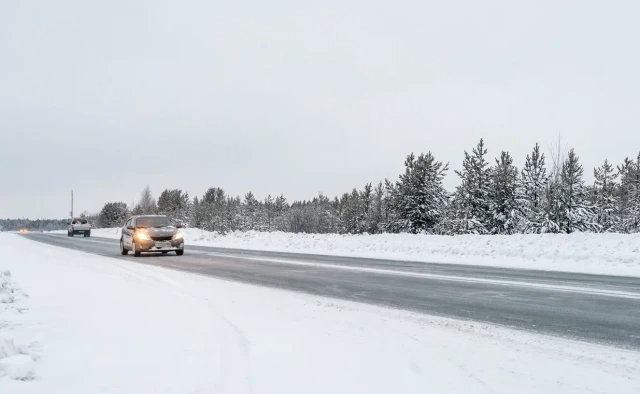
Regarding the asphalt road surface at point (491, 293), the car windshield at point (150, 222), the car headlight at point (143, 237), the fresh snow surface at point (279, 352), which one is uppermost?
the car windshield at point (150, 222)

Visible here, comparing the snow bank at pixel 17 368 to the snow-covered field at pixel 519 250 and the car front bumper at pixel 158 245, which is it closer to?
the snow-covered field at pixel 519 250

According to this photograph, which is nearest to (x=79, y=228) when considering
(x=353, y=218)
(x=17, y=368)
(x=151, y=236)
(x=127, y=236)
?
(x=127, y=236)

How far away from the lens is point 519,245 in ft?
68.5

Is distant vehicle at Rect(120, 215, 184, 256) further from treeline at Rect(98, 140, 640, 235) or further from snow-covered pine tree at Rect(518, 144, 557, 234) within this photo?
snow-covered pine tree at Rect(518, 144, 557, 234)

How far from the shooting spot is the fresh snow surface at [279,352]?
13.3 feet

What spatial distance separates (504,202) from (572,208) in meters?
9.67

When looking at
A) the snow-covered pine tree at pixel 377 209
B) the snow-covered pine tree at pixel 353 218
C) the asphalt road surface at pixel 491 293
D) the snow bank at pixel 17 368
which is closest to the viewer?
the snow bank at pixel 17 368

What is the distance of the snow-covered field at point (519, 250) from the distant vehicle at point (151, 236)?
325 inches

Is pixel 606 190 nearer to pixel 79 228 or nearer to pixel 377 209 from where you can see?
pixel 377 209

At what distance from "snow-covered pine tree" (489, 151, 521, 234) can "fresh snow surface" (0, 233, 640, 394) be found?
49696mm

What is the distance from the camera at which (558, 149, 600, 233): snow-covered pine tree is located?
140 feet

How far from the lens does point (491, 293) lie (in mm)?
9734

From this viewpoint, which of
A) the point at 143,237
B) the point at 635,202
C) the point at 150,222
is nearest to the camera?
the point at 143,237

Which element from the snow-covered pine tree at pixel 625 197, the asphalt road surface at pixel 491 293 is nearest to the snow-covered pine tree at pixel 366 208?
the snow-covered pine tree at pixel 625 197
